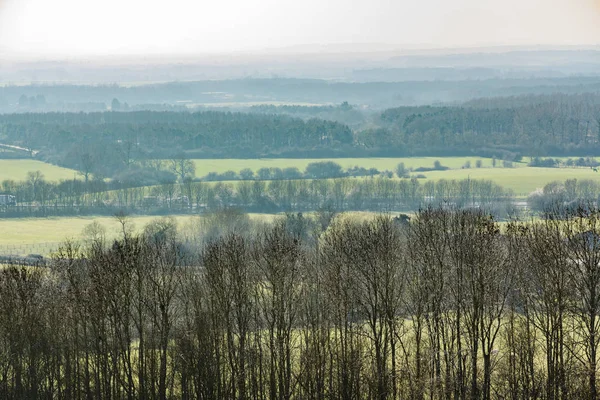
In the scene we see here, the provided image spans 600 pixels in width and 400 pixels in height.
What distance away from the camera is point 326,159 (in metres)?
118

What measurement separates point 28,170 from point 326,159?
36.0 metres

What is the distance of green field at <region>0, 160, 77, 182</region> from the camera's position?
338 ft

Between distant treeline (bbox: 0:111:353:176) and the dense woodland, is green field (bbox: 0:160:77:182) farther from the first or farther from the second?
distant treeline (bbox: 0:111:353:176)

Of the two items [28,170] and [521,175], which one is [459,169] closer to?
[521,175]

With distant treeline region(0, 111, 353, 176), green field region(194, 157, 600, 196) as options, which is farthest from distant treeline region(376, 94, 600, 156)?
distant treeline region(0, 111, 353, 176)

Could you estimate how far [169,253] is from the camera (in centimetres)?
3388

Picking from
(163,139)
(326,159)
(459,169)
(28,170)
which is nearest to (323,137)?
(326,159)

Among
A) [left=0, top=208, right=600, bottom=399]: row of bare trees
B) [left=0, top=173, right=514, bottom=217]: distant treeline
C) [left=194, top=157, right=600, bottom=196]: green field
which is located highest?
[left=194, top=157, right=600, bottom=196]: green field

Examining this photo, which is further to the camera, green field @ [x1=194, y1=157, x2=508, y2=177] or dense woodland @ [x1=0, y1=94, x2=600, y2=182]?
dense woodland @ [x1=0, y1=94, x2=600, y2=182]

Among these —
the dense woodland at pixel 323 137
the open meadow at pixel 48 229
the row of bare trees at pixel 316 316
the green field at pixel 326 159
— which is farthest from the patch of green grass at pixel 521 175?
the row of bare trees at pixel 316 316

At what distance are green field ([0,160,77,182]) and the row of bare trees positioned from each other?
7139 centimetres

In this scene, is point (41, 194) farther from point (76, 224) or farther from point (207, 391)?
point (207, 391)

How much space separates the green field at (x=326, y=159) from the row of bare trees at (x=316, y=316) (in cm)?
7510

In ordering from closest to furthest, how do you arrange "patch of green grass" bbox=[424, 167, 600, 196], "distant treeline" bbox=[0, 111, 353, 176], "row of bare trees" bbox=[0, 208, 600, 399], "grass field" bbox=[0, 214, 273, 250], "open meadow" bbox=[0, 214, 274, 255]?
"row of bare trees" bbox=[0, 208, 600, 399]
"open meadow" bbox=[0, 214, 274, 255]
"grass field" bbox=[0, 214, 273, 250]
"patch of green grass" bbox=[424, 167, 600, 196]
"distant treeline" bbox=[0, 111, 353, 176]
